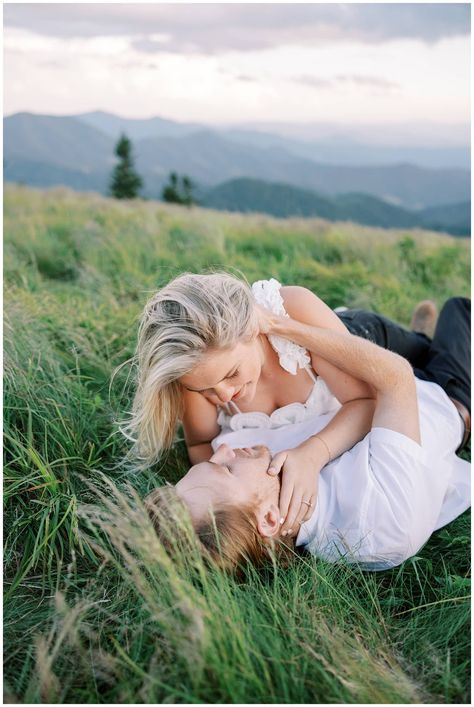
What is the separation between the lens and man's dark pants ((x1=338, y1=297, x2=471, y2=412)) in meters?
3.82

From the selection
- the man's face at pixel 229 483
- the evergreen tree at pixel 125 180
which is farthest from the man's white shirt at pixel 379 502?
the evergreen tree at pixel 125 180

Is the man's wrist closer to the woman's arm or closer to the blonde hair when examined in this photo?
the woman's arm

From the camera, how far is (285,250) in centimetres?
732

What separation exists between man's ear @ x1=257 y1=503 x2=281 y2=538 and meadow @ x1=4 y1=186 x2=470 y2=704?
0.14 metres

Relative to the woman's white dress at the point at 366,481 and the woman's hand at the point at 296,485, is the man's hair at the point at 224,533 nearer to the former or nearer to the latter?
the woman's hand at the point at 296,485

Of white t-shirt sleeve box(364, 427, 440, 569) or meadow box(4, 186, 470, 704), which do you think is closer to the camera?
meadow box(4, 186, 470, 704)

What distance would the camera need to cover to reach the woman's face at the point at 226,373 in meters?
2.56

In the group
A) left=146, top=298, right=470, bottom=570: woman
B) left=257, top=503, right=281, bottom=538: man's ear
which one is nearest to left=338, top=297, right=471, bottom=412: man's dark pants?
left=146, top=298, right=470, bottom=570: woman

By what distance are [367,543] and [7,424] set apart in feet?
5.59

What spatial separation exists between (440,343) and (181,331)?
215 cm

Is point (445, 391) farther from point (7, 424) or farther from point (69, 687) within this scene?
point (69, 687)

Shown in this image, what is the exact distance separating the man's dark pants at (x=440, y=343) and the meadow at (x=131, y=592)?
3.33 feet

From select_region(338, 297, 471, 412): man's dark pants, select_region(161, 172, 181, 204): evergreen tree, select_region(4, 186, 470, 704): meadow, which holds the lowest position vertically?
select_region(4, 186, 470, 704): meadow

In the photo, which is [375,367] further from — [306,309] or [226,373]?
[226,373]
